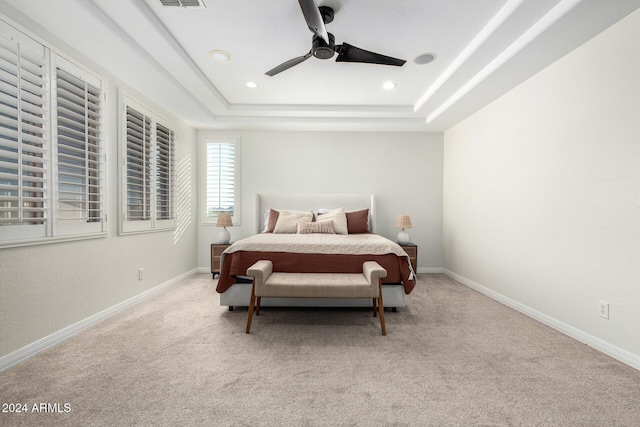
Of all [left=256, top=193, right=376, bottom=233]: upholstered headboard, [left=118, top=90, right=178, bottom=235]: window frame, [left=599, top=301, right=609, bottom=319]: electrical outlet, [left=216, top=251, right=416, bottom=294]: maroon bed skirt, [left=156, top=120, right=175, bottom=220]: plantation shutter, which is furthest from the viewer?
[left=256, top=193, right=376, bottom=233]: upholstered headboard

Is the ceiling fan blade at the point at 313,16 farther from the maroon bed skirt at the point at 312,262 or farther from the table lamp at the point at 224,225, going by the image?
the table lamp at the point at 224,225

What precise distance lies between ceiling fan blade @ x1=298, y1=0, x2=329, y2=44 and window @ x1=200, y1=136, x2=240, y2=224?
10.4ft

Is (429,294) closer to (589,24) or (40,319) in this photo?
(589,24)

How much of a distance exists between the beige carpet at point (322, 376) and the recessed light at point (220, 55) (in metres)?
2.59

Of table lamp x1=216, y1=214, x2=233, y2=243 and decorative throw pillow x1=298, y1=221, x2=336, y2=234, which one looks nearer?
decorative throw pillow x1=298, y1=221, x2=336, y2=234

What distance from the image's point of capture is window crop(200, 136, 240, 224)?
186 inches

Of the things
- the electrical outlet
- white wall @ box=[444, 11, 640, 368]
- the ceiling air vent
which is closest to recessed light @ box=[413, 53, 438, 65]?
white wall @ box=[444, 11, 640, 368]

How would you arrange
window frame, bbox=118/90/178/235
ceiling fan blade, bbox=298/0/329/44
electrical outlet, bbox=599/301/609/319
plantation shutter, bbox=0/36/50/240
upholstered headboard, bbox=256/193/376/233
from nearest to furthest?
ceiling fan blade, bbox=298/0/329/44 < plantation shutter, bbox=0/36/50/240 < electrical outlet, bbox=599/301/609/319 < window frame, bbox=118/90/178/235 < upholstered headboard, bbox=256/193/376/233

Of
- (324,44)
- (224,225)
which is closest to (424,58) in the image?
(324,44)

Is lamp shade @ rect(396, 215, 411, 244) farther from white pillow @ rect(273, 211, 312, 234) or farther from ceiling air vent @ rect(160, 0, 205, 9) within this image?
ceiling air vent @ rect(160, 0, 205, 9)

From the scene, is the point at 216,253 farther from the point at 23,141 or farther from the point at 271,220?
the point at 23,141

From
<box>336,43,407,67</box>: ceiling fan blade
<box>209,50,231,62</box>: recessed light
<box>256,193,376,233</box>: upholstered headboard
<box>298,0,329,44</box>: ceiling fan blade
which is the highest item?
<box>209,50,231,62</box>: recessed light

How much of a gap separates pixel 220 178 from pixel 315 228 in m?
2.03

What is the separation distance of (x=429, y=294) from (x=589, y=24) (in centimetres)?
288
